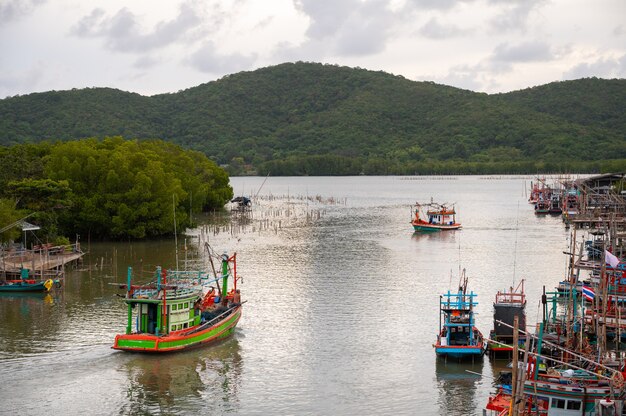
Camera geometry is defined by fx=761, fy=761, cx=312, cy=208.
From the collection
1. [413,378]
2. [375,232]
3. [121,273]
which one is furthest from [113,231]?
[413,378]

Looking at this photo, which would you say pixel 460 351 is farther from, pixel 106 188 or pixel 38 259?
pixel 106 188

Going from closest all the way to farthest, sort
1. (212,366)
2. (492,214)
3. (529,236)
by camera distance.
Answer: (212,366), (529,236), (492,214)

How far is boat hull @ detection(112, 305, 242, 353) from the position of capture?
1224 inches

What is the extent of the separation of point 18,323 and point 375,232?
156 feet

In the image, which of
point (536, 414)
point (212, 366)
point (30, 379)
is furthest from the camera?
point (212, 366)

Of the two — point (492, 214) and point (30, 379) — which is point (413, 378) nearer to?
point (30, 379)

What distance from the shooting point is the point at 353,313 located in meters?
39.7

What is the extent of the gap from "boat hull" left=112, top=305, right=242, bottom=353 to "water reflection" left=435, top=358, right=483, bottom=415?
9889 millimetres

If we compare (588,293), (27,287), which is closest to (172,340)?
(27,287)

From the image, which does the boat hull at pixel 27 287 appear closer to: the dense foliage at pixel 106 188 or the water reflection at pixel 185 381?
the water reflection at pixel 185 381

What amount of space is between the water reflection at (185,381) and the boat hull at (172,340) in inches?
14.4

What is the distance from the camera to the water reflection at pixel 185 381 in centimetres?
2683

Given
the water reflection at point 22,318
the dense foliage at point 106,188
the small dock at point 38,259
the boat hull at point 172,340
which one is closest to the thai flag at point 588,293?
the boat hull at point 172,340

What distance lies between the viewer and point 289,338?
35125 mm
